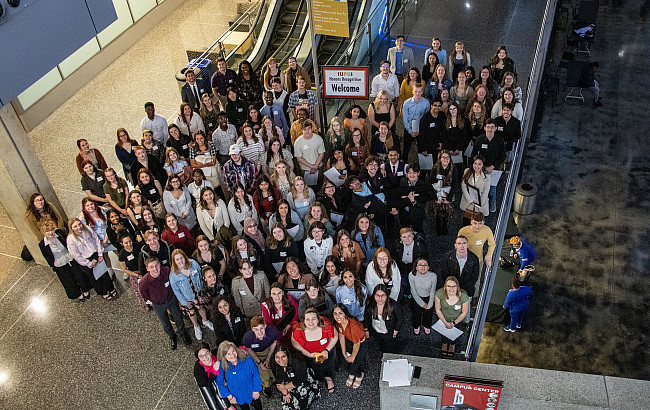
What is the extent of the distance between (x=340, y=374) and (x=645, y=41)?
16552 mm

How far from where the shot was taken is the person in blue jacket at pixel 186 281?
22.5ft

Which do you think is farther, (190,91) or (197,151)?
(190,91)

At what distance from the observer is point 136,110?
43.4 ft

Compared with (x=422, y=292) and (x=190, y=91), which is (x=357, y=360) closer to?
(x=422, y=292)

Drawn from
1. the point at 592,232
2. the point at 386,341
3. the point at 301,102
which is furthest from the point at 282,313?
the point at 592,232

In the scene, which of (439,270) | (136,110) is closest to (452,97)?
(439,270)

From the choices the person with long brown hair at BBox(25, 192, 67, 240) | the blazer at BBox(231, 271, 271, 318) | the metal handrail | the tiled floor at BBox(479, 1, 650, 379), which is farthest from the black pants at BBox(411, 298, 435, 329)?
the person with long brown hair at BBox(25, 192, 67, 240)

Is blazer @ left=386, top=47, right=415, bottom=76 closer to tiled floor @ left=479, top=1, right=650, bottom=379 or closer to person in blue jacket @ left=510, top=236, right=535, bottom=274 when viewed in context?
person in blue jacket @ left=510, top=236, right=535, bottom=274

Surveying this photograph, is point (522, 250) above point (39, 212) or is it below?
below

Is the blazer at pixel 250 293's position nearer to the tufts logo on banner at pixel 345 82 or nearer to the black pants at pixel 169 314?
the black pants at pixel 169 314

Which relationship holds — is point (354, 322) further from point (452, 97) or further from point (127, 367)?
point (452, 97)

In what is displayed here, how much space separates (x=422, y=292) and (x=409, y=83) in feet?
13.3

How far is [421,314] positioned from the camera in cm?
720

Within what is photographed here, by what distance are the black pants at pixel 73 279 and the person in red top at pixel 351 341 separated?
378cm
